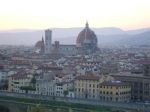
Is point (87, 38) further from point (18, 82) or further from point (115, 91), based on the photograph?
point (115, 91)

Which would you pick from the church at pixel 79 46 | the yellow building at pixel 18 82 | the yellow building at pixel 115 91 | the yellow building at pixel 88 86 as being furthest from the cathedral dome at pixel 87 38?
the yellow building at pixel 115 91

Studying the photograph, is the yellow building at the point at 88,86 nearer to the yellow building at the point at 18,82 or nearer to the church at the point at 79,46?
the yellow building at the point at 18,82

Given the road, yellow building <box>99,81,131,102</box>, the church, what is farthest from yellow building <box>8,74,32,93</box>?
the church

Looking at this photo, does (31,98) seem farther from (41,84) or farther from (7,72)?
(7,72)

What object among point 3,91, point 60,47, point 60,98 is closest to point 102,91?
point 60,98

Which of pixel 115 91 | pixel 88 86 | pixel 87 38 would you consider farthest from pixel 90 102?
pixel 87 38
